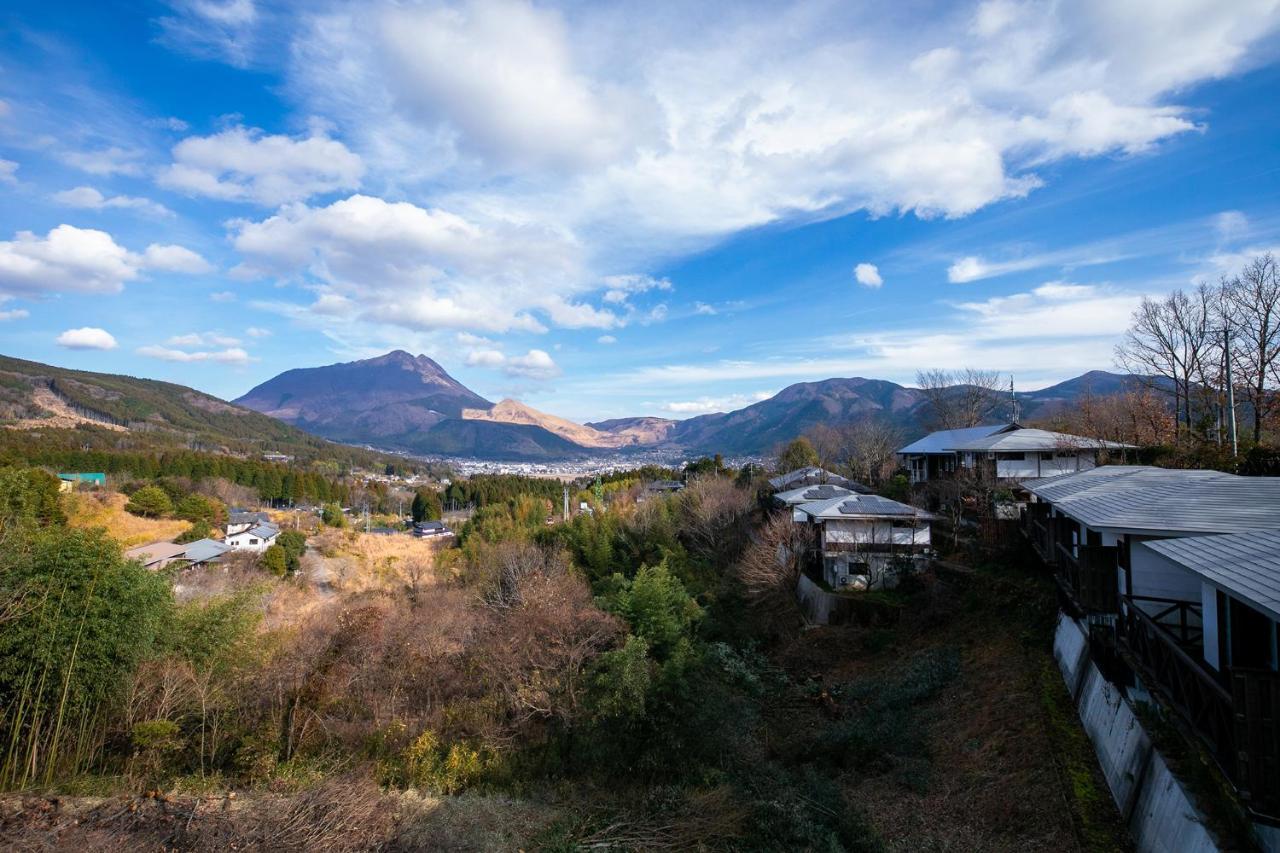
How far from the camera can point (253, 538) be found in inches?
1903

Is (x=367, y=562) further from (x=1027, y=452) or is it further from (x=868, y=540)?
(x=1027, y=452)

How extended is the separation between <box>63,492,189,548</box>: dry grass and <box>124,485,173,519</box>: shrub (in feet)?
2.62

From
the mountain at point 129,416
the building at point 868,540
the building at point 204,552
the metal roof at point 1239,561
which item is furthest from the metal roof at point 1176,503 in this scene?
the mountain at point 129,416

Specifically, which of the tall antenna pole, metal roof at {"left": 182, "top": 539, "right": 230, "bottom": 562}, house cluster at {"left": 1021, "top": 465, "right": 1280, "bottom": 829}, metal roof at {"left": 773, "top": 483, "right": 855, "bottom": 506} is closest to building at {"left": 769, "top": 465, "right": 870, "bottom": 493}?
metal roof at {"left": 773, "top": 483, "right": 855, "bottom": 506}

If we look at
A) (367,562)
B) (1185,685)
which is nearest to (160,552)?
(367,562)

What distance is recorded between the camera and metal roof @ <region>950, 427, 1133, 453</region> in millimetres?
21391

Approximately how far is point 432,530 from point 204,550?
90.9ft

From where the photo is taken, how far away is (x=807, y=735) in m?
12.9

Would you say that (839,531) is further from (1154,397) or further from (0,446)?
(0,446)

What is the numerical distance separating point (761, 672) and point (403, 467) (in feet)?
475

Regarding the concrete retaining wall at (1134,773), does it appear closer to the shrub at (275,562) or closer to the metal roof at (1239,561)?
the metal roof at (1239,561)

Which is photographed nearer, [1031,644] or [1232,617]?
[1232,617]

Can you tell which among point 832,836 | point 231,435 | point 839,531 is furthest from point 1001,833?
point 231,435

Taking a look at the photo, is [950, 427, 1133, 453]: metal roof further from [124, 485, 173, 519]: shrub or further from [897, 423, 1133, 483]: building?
[124, 485, 173, 519]: shrub
